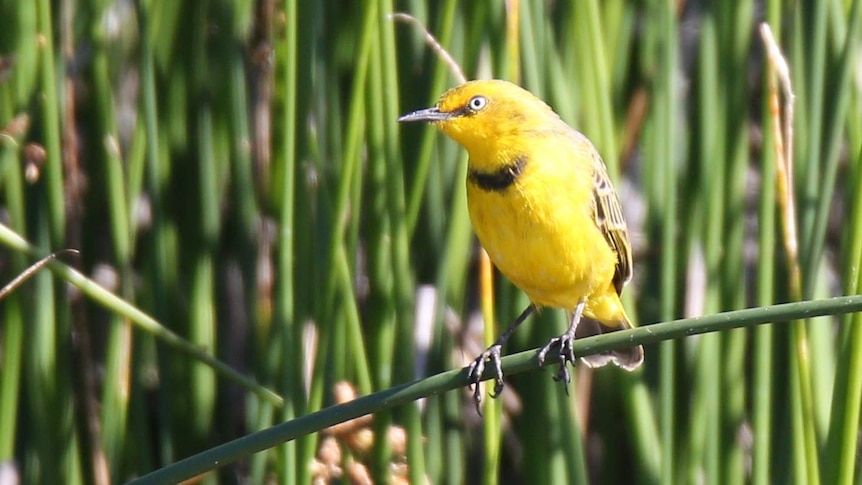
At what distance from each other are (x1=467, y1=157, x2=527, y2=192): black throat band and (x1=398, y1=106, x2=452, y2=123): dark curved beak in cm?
16

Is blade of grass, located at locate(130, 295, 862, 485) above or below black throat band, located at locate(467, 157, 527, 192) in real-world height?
below

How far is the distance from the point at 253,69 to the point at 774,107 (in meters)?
1.20

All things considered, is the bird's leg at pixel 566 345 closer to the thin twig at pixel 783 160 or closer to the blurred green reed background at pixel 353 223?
the blurred green reed background at pixel 353 223

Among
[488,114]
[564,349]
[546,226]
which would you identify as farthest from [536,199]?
[564,349]

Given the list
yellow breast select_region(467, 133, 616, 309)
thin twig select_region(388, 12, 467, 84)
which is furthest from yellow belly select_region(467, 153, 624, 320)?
thin twig select_region(388, 12, 467, 84)

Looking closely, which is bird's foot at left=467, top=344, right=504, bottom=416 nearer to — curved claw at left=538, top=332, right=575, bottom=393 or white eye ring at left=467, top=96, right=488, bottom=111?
curved claw at left=538, top=332, right=575, bottom=393

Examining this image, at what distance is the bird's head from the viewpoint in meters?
2.20

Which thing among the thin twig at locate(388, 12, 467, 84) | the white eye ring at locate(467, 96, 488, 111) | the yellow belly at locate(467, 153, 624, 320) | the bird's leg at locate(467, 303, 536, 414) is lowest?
the bird's leg at locate(467, 303, 536, 414)

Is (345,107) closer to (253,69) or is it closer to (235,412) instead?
(253,69)

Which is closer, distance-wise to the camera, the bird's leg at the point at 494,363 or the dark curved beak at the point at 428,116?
the bird's leg at the point at 494,363

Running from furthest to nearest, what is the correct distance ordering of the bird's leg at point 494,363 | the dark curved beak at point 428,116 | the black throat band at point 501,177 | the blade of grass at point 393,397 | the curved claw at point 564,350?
the black throat band at point 501,177 < the dark curved beak at point 428,116 < the curved claw at point 564,350 < the bird's leg at point 494,363 < the blade of grass at point 393,397

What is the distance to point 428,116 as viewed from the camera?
2.13 metres

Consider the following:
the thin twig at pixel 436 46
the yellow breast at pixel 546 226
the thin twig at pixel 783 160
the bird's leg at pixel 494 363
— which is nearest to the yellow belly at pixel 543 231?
the yellow breast at pixel 546 226

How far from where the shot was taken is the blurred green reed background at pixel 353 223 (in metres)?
2.13
